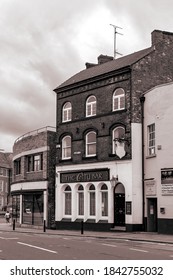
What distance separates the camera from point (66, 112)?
120 feet

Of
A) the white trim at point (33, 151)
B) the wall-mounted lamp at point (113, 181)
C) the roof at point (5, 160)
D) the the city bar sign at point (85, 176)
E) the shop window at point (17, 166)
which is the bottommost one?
the wall-mounted lamp at point (113, 181)

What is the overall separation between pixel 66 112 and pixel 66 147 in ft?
9.03

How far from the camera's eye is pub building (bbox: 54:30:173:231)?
30672 millimetres

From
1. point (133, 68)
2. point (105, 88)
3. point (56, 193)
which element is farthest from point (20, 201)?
point (133, 68)

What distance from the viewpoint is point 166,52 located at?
3322 cm

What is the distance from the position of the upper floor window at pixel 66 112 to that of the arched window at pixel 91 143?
2.91 meters

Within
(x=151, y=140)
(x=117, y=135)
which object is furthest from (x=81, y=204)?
(x=151, y=140)

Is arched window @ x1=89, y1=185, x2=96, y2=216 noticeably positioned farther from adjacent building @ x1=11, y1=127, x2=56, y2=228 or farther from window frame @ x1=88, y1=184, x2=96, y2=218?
adjacent building @ x1=11, y1=127, x2=56, y2=228

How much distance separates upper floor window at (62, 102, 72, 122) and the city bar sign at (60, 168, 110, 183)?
4.25 m

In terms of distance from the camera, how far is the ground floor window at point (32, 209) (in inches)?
1506

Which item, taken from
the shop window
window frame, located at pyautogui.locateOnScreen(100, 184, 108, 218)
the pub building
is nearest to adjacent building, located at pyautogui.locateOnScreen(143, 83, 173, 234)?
the pub building

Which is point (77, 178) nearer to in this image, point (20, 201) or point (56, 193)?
point (56, 193)

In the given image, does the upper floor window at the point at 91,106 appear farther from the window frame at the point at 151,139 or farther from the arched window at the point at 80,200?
the arched window at the point at 80,200

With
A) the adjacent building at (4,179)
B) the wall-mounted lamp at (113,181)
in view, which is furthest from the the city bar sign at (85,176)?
the adjacent building at (4,179)
